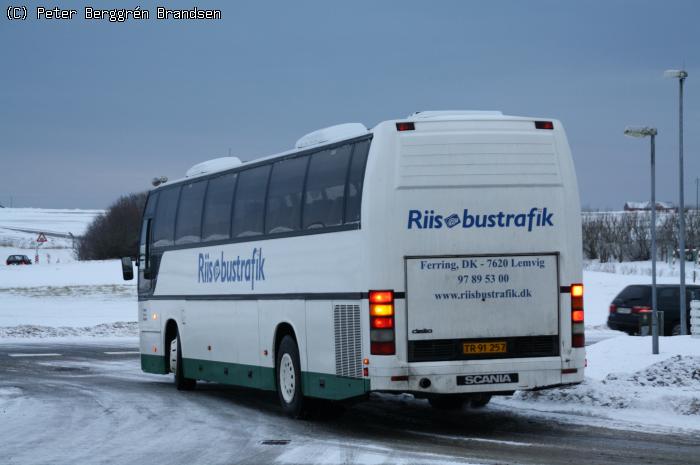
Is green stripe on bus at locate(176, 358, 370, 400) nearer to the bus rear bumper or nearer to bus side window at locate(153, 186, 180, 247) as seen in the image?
the bus rear bumper

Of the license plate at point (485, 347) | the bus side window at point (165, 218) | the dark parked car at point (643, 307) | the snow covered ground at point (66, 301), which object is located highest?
the bus side window at point (165, 218)

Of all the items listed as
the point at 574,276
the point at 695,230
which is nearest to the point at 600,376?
the point at 574,276

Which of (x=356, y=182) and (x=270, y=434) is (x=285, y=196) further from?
(x=270, y=434)

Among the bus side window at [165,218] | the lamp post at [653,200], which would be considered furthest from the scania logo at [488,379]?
the bus side window at [165,218]

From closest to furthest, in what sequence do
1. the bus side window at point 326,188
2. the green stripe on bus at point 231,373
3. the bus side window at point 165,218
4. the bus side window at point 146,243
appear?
the bus side window at point 326,188 → the green stripe on bus at point 231,373 → the bus side window at point 165,218 → the bus side window at point 146,243

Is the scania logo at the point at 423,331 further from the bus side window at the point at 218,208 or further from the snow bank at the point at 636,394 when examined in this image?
the bus side window at the point at 218,208

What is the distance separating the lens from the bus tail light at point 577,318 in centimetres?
1330

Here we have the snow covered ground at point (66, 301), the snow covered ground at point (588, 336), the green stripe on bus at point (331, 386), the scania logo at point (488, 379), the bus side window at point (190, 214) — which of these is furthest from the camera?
the snow covered ground at point (66, 301)

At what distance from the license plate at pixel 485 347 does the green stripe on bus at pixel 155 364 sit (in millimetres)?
9095

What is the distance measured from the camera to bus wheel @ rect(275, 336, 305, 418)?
49.2ft

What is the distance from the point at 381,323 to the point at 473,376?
1137 millimetres

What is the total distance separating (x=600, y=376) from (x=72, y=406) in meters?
7.48

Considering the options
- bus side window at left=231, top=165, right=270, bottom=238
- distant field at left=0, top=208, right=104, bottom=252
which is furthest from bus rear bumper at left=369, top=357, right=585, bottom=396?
distant field at left=0, top=208, right=104, bottom=252

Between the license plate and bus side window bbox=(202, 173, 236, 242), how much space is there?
556 centimetres
